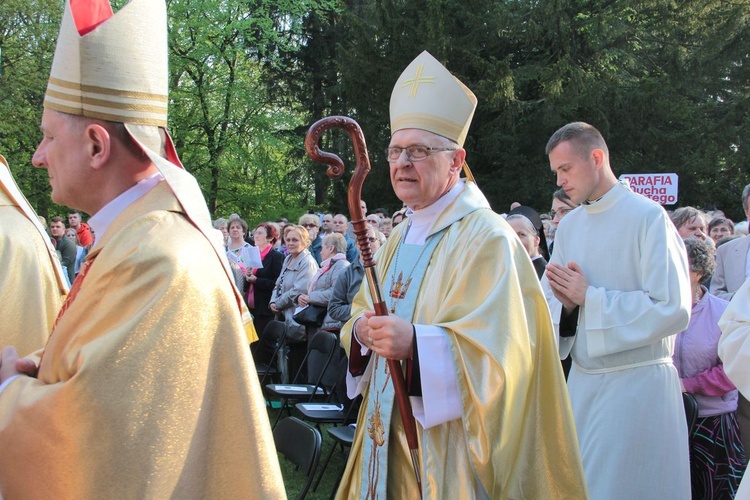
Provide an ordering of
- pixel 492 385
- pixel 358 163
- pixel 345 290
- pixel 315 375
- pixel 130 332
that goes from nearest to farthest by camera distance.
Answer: pixel 130 332
pixel 492 385
pixel 358 163
pixel 345 290
pixel 315 375

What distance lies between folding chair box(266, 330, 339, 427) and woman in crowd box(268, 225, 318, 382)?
65 centimetres

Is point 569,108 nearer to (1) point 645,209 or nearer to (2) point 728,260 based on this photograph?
(2) point 728,260

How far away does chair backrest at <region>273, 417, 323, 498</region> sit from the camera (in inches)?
157

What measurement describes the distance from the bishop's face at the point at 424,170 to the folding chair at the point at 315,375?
339cm

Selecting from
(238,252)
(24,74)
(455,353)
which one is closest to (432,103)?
(455,353)

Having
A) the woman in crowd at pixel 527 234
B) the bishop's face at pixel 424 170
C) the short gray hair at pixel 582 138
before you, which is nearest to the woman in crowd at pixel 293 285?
the woman in crowd at pixel 527 234

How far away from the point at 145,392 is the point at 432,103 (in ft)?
7.21

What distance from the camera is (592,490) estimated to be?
4035mm

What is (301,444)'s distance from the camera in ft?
13.7

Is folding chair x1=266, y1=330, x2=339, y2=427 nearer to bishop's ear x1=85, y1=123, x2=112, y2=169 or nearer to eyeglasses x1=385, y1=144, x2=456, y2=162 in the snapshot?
eyeglasses x1=385, y1=144, x2=456, y2=162

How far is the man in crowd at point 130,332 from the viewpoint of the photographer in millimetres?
1710

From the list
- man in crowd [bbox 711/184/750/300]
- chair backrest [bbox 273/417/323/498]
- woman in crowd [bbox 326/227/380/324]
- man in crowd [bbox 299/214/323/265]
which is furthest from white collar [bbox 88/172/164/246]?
man in crowd [bbox 299/214/323/265]

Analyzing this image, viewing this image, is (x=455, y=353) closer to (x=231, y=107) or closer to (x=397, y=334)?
(x=397, y=334)

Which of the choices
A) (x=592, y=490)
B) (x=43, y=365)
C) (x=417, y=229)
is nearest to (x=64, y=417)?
(x=43, y=365)
